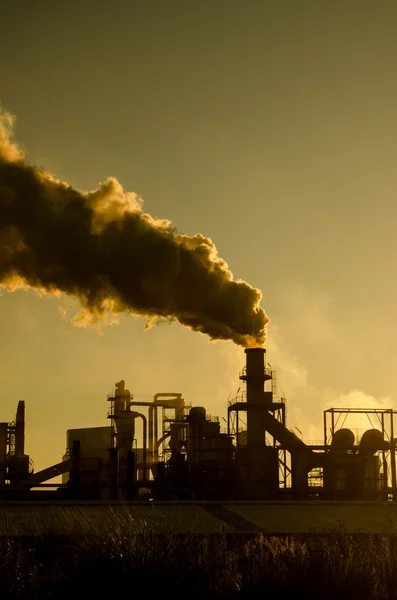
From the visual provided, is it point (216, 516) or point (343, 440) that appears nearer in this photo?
point (216, 516)

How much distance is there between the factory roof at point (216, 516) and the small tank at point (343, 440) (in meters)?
16.5

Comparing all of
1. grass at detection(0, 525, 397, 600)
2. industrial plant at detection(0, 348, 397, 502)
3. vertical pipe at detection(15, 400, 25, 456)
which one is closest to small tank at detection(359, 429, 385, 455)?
industrial plant at detection(0, 348, 397, 502)

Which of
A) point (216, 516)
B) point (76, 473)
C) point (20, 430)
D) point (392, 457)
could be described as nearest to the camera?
point (216, 516)

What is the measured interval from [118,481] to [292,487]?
10310 mm

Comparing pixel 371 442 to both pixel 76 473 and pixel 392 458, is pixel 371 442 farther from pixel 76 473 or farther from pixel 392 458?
pixel 76 473

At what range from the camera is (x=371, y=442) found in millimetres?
57719

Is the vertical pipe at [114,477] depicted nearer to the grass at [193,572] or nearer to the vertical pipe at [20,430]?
the vertical pipe at [20,430]

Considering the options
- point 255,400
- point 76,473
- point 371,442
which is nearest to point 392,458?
point 371,442

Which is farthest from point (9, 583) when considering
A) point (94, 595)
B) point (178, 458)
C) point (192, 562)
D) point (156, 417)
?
point (156, 417)

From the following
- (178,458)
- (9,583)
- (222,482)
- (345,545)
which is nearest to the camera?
(9,583)

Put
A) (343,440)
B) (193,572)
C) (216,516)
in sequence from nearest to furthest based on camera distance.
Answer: (193,572) → (216,516) → (343,440)

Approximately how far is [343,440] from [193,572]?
1513 inches

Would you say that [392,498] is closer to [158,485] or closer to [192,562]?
[158,485]

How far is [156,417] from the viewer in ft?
245
